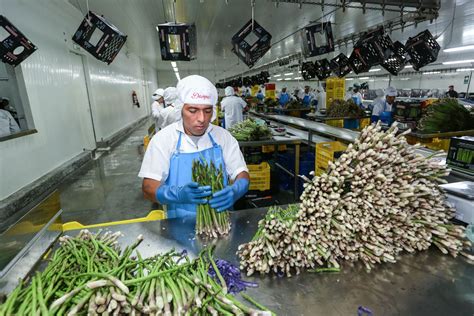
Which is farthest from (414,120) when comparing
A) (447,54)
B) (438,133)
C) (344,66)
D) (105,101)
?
(447,54)

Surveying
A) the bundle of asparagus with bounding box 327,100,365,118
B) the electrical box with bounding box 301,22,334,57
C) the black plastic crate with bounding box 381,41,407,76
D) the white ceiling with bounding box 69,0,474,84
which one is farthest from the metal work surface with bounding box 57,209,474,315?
the bundle of asparagus with bounding box 327,100,365,118

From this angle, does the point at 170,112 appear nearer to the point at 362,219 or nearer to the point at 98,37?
the point at 98,37

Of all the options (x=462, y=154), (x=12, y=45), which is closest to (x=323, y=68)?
(x=462, y=154)

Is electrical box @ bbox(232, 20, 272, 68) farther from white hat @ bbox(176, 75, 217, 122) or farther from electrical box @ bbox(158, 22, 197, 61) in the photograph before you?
white hat @ bbox(176, 75, 217, 122)

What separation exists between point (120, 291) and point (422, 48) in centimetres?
721

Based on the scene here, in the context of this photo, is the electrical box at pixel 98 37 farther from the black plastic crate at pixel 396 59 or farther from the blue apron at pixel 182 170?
the black plastic crate at pixel 396 59

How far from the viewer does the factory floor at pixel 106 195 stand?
4066 millimetres

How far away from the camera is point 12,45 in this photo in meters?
3.66

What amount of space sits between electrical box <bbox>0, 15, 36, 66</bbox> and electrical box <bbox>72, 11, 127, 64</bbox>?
0.82 meters

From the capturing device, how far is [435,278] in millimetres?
1111

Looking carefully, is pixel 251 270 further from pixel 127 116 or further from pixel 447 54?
pixel 447 54

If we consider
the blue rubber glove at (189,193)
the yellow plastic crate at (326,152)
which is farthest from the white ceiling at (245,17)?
the blue rubber glove at (189,193)

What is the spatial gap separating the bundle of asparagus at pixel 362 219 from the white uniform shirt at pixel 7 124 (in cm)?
491

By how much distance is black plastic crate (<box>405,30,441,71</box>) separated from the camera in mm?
5666
